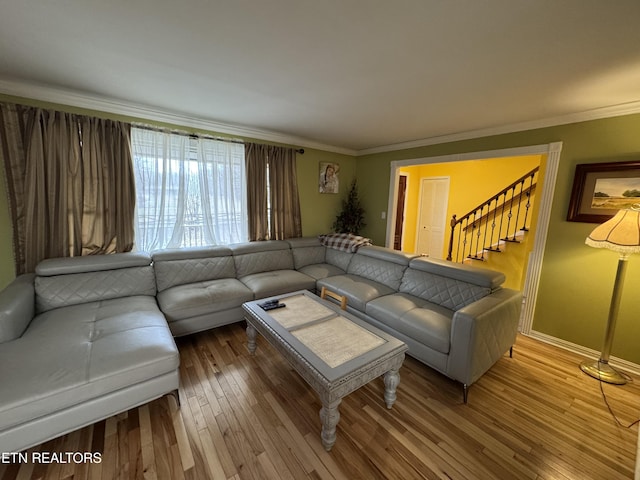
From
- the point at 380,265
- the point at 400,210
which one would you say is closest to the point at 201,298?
the point at 380,265

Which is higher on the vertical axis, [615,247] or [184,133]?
[184,133]

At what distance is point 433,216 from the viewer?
5.41 metres

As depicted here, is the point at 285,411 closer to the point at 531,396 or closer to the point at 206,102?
the point at 531,396

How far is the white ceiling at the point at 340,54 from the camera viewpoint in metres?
1.18

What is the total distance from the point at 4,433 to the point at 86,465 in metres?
0.41

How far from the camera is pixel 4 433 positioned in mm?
1155

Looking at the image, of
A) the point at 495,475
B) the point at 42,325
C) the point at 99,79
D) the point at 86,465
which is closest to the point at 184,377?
the point at 86,465

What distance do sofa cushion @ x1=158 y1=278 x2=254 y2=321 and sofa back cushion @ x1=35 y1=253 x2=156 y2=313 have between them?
278 millimetres

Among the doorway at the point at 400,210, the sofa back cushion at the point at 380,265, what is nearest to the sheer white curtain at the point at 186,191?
the sofa back cushion at the point at 380,265

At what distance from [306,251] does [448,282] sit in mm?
2003

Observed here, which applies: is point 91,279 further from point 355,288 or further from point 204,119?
point 355,288

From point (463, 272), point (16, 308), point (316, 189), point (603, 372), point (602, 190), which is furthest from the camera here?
point (316, 189)

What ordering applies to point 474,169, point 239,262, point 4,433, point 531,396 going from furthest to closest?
point 474,169, point 239,262, point 531,396, point 4,433

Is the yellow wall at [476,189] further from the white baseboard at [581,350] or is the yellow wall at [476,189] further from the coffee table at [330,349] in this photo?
the coffee table at [330,349]
